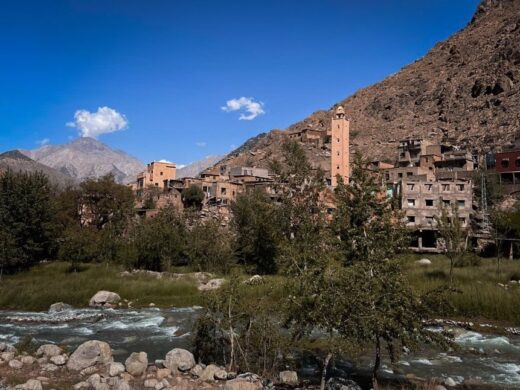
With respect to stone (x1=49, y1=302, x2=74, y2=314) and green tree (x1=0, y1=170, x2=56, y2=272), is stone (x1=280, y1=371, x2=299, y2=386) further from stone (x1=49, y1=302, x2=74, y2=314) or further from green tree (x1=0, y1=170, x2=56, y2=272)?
green tree (x1=0, y1=170, x2=56, y2=272)

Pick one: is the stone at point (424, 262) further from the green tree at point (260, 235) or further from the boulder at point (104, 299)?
the boulder at point (104, 299)

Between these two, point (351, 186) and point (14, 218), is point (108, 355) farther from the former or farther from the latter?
point (14, 218)

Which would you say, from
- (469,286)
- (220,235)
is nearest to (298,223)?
(220,235)

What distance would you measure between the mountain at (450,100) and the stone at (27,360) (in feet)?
267

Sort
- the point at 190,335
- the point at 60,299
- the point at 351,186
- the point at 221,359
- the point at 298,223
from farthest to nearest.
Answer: the point at 298,223 → the point at 60,299 → the point at 190,335 → the point at 351,186 → the point at 221,359

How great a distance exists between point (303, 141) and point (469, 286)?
87079 millimetres

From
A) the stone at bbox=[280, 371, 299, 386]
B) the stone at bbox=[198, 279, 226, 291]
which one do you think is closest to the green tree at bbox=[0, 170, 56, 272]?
the stone at bbox=[198, 279, 226, 291]

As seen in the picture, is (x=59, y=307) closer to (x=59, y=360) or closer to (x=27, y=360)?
(x=27, y=360)

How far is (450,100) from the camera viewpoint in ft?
397

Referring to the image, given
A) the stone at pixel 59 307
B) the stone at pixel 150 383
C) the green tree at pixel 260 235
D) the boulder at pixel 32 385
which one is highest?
the green tree at pixel 260 235

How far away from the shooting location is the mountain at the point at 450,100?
101625mm

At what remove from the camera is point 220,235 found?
5103 centimetres

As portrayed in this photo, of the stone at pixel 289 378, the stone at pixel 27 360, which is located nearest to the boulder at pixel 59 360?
the stone at pixel 27 360

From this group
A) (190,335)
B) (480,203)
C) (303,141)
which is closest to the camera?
(190,335)
